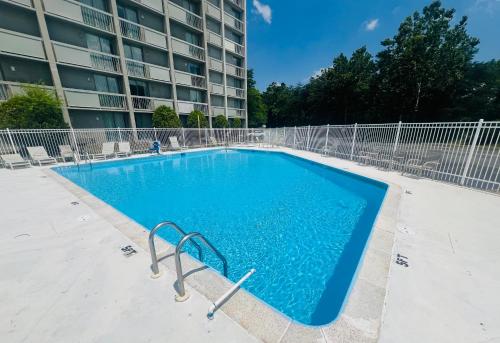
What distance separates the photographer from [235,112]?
75.7 feet

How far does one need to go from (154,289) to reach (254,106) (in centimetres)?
3535

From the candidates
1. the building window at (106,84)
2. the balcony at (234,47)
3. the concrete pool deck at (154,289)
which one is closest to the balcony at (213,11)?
the balcony at (234,47)

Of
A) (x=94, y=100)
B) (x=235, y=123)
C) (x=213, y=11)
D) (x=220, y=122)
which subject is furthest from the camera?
(x=235, y=123)

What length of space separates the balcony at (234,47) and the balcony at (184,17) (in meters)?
3.43

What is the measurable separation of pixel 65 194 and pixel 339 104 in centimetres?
3305

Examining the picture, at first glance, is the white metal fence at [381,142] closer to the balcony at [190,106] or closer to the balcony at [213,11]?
the balcony at [190,106]

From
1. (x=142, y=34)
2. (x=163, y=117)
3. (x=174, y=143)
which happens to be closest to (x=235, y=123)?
(x=163, y=117)

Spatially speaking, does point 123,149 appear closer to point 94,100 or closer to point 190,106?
point 94,100

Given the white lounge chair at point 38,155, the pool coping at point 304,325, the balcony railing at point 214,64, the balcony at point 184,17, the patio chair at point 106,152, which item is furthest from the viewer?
the balcony railing at point 214,64

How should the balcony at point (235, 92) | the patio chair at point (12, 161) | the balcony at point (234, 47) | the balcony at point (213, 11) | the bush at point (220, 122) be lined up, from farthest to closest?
the balcony at point (235, 92)
the balcony at point (234, 47)
the bush at point (220, 122)
the balcony at point (213, 11)
the patio chair at point (12, 161)

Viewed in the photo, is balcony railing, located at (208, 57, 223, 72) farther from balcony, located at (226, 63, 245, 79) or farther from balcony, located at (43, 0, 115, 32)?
balcony, located at (43, 0, 115, 32)

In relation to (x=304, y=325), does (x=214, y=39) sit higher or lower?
higher

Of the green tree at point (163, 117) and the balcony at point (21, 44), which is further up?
the balcony at point (21, 44)

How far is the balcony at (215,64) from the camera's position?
757 inches
